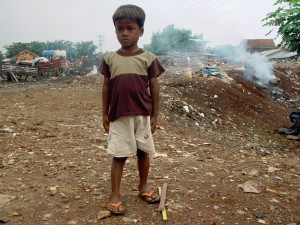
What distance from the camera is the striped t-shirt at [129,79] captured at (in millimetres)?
2074

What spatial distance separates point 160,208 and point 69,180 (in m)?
1.06

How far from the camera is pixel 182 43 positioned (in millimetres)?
37219

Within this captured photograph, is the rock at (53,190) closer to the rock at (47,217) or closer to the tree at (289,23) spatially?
the rock at (47,217)

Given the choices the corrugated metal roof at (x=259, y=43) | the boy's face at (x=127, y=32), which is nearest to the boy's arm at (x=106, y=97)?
the boy's face at (x=127, y=32)

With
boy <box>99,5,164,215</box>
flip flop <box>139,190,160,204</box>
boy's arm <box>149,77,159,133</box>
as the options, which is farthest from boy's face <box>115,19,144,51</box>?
flip flop <box>139,190,160,204</box>

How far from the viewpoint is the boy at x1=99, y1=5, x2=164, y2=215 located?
81.4 inches

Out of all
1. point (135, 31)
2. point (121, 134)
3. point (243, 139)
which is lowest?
point (243, 139)

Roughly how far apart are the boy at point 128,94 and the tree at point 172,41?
32570 millimetres

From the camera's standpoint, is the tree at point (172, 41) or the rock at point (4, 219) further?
the tree at point (172, 41)

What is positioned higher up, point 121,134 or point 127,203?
point 121,134

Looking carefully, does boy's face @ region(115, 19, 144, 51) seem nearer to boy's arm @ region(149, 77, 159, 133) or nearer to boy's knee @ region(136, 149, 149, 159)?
boy's arm @ region(149, 77, 159, 133)

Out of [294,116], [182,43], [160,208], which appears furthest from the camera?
[182,43]

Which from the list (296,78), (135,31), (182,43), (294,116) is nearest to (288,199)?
(135,31)

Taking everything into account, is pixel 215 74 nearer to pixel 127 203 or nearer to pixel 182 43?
pixel 127 203
